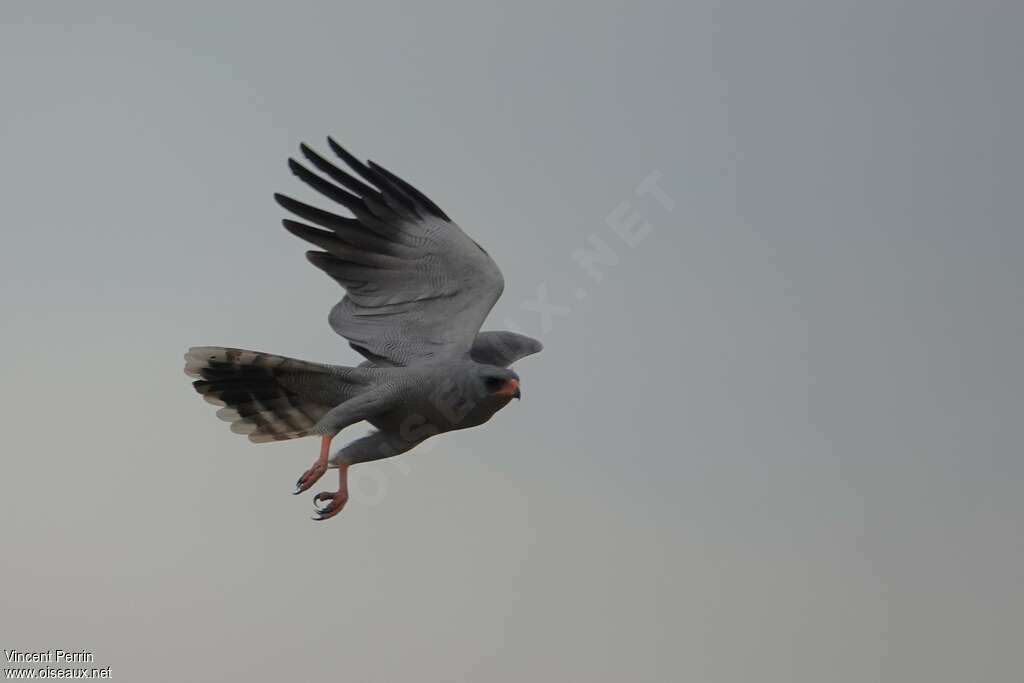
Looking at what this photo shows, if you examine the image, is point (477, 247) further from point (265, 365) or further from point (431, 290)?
point (265, 365)

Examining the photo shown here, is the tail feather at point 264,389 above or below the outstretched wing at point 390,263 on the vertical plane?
below

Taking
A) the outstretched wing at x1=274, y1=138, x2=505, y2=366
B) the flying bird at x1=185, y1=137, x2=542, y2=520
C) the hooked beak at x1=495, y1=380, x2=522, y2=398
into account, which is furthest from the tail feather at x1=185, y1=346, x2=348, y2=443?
the hooked beak at x1=495, y1=380, x2=522, y2=398

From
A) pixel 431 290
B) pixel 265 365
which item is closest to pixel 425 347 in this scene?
pixel 431 290

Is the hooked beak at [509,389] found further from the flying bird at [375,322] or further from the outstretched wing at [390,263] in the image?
the outstretched wing at [390,263]

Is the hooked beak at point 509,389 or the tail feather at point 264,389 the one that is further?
the tail feather at point 264,389

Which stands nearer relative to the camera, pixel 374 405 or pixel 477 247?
pixel 374 405

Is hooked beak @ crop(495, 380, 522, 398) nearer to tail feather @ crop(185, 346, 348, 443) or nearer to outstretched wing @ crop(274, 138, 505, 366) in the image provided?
outstretched wing @ crop(274, 138, 505, 366)

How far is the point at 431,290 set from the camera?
1238 centimetres

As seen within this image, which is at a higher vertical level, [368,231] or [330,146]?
[330,146]

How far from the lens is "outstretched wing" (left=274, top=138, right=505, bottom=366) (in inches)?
484

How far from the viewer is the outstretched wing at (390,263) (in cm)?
1228

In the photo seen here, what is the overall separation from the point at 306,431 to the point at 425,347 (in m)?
1.57

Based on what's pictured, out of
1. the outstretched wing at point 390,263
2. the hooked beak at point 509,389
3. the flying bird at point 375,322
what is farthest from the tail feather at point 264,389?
the hooked beak at point 509,389

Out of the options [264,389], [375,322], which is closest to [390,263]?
[375,322]
